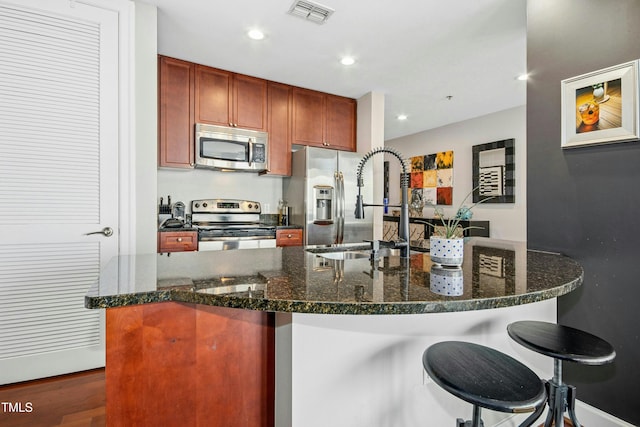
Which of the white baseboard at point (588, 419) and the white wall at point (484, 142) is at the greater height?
the white wall at point (484, 142)

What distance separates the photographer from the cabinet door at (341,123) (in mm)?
4047

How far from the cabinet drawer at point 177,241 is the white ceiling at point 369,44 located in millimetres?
1644

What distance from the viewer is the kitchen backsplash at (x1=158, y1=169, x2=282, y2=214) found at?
355 centimetres

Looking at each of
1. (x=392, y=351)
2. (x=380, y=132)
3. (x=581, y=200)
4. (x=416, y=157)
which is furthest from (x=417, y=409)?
(x=416, y=157)

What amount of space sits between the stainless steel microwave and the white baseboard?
2.93m

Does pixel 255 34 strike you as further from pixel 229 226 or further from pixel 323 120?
pixel 229 226

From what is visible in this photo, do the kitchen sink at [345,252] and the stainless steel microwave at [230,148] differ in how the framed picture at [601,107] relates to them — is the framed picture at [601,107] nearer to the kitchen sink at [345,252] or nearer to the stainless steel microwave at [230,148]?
the kitchen sink at [345,252]

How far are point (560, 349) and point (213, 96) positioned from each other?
11.0ft

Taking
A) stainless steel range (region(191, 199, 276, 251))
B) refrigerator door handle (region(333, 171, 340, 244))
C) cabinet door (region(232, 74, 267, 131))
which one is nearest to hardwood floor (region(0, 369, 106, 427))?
stainless steel range (region(191, 199, 276, 251))

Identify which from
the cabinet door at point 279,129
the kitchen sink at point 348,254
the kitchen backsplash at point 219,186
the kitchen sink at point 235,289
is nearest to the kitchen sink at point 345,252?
the kitchen sink at point 348,254

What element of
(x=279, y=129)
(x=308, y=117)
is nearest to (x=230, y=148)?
(x=279, y=129)

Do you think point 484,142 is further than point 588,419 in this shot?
Yes

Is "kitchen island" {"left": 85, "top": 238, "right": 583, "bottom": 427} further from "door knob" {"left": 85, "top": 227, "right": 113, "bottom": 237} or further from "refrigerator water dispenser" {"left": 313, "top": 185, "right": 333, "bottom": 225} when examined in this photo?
"refrigerator water dispenser" {"left": 313, "top": 185, "right": 333, "bottom": 225}

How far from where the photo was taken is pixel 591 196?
5.50ft
